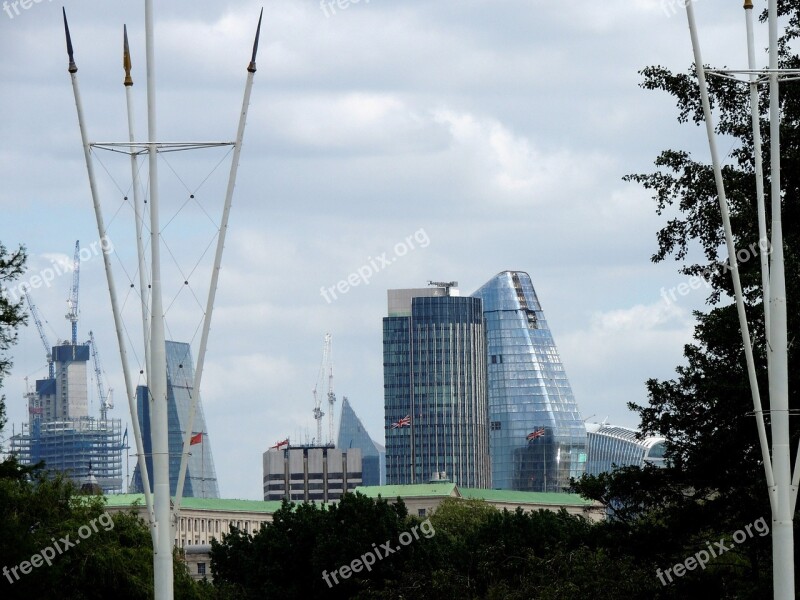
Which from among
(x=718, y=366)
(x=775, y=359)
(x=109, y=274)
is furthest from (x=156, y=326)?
(x=718, y=366)

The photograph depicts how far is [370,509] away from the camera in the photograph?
112562mm

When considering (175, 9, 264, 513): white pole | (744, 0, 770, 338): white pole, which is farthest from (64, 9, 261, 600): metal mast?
(744, 0, 770, 338): white pole

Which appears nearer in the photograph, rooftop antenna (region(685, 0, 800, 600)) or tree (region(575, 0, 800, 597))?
rooftop antenna (region(685, 0, 800, 600))

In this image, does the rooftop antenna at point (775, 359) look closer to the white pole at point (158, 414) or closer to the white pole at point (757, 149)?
the white pole at point (757, 149)

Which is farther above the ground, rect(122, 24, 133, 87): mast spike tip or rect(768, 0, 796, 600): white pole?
rect(122, 24, 133, 87): mast spike tip

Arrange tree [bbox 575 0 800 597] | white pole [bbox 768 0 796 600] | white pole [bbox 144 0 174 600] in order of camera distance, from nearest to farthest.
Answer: white pole [bbox 768 0 796 600]
white pole [bbox 144 0 174 600]
tree [bbox 575 0 800 597]

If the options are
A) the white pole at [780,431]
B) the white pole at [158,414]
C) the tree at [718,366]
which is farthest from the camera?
the tree at [718,366]

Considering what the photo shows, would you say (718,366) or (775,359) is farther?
(718,366)

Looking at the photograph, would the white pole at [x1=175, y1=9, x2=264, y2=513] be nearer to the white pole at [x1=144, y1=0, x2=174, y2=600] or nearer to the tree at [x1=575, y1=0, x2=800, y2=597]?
the white pole at [x1=144, y1=0, x2=174, y2=600]

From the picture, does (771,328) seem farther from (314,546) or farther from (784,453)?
(314,546)

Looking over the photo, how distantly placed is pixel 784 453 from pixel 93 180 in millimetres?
14793

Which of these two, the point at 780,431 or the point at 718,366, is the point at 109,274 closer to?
the point at 780,431

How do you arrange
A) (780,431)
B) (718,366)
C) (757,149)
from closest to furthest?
(780,431)
(757,149)
(718,366)

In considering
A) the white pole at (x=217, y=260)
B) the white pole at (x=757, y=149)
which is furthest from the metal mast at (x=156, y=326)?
the white pole at (x=757, y=149)
